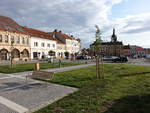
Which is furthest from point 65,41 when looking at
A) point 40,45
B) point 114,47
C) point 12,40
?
point 114,47

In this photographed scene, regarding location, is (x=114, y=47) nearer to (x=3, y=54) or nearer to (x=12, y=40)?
(x=12, y=40)

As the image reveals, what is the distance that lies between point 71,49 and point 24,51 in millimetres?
33652

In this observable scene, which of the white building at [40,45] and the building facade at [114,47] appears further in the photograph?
the building facade at [114,47]

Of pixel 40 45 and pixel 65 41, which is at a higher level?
pixel 65 41

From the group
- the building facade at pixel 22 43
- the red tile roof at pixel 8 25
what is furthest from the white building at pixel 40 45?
the red tile roof at pixel 8 25

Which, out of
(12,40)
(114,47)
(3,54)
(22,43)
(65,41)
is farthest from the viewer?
(114,47)

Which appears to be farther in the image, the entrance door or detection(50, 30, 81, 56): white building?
detection(50, 30, 81, 56): white building

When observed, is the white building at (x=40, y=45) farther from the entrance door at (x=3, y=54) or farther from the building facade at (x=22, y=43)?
the entrance door at (x=3, y=54)

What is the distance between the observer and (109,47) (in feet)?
329

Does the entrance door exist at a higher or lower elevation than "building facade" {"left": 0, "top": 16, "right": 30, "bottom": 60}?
lower

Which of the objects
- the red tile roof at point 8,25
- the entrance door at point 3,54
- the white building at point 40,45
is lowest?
the entrance door at point 3,54

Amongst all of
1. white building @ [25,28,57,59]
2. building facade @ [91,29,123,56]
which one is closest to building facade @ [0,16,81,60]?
white building @ [25,28,57,59]

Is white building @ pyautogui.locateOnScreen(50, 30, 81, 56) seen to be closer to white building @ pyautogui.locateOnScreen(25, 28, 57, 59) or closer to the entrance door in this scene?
white building @ pyautogui.locateOnScreen(25, 28, 57, 59)

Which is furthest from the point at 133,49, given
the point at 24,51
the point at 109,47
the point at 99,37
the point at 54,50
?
the point at 99,37
